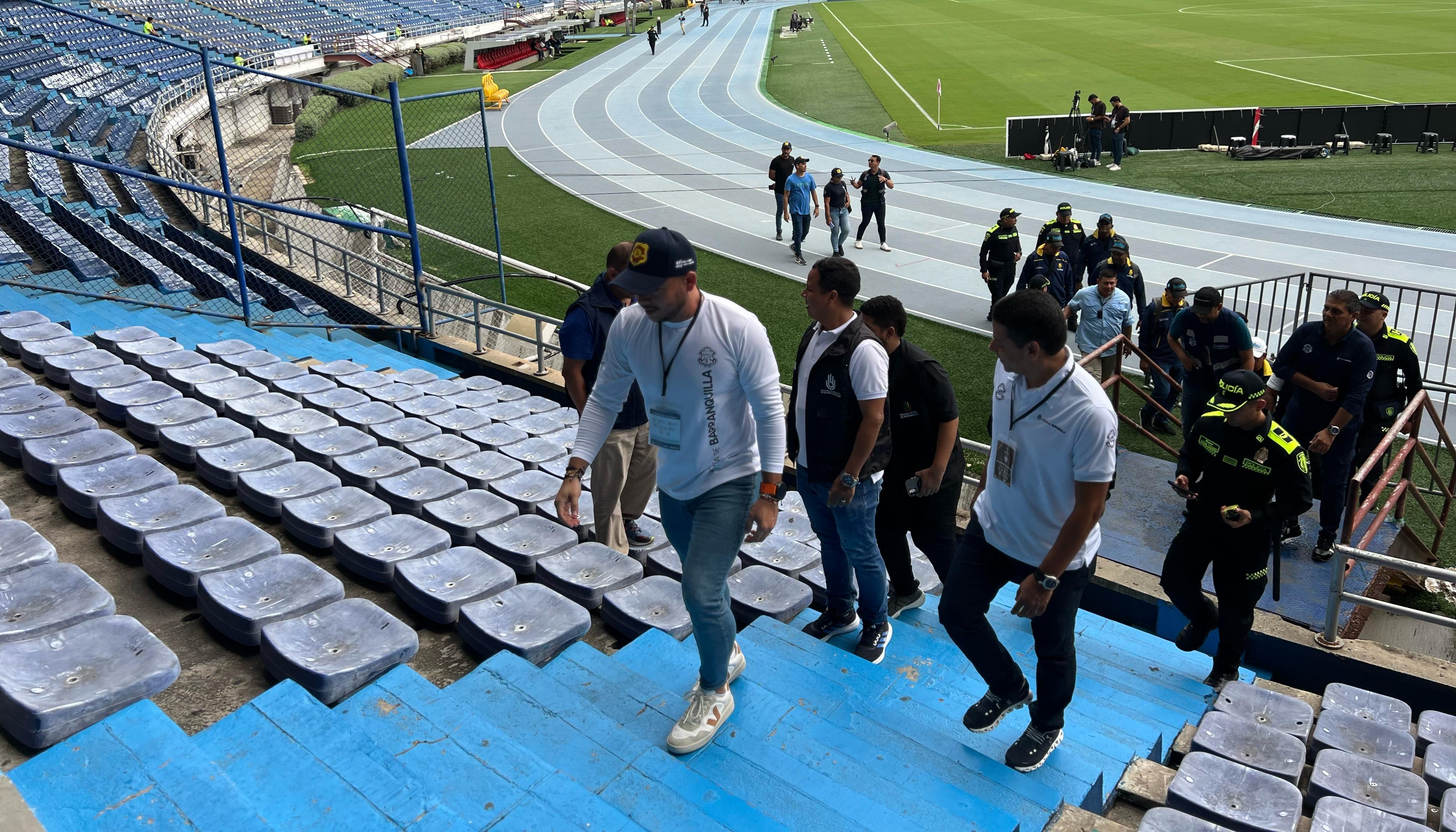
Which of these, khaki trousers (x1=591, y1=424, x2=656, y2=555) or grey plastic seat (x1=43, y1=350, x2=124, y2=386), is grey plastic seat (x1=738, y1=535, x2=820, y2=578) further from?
grey plastic seat (x1=43, y1=350, x2=124, y2=386)

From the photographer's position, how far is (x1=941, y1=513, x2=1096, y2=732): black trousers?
11.1 feet

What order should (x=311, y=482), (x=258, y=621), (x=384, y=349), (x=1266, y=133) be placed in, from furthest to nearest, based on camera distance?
(x=1266, y=133)
(x=384, y=349)
(x=311, y=482)
(x=258, y=621)

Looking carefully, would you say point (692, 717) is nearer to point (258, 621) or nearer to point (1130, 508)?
point (258, 621)

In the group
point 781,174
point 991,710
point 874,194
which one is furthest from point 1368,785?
point 781,174

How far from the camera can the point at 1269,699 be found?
4.07 metres

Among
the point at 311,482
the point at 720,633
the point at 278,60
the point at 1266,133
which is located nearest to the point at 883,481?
the point at 720,633

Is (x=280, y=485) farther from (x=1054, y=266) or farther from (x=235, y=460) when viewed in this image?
(x=1054, y=266)

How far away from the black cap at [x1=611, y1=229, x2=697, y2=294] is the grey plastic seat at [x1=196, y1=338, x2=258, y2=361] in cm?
554

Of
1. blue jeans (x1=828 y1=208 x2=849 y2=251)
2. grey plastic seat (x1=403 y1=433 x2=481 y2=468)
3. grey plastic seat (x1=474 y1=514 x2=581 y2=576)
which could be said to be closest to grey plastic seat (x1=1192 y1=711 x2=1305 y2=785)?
grey plastic seat (x1=474 y1=514 x2=581 y2=576)

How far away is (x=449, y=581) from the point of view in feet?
14.2

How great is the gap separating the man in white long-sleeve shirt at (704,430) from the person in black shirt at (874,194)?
11318 mm

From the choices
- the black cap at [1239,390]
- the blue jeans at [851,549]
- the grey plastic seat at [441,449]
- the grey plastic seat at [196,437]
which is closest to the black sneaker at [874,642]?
the blue jeans at [851,549]

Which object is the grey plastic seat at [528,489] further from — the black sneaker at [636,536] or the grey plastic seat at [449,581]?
the grey plastic seat at [449,581]

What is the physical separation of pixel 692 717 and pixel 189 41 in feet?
90.1
